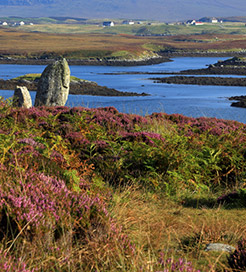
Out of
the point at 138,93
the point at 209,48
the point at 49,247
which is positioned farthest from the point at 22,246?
the point at 209,48

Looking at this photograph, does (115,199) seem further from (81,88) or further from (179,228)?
(81,88)

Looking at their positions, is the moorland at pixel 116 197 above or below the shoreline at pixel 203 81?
above

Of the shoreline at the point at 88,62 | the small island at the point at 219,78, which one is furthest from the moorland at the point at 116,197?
the shoreline at the point at 88,62

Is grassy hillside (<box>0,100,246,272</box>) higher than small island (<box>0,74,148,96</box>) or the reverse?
higher

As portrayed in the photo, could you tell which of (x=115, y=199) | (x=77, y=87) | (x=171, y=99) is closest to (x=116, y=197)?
(x=115, y=199)

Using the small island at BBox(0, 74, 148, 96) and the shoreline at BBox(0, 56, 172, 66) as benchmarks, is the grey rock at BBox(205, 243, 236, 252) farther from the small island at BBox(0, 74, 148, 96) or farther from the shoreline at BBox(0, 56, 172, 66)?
the shoreline at BBox(0, 56, 172, 66)

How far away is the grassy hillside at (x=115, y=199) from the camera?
14.3 ft

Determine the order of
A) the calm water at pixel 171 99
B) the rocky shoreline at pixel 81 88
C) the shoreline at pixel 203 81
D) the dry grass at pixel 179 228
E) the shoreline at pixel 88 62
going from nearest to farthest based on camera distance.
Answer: the dry grass at pixel 179 228, the calm water at pixel 171 99, the rocky shoreline at pixel 81 88, the shoreline at pixel 203 81, the shoreline at pixel 88 62

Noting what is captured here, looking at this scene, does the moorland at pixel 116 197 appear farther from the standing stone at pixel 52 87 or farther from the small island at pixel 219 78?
the small island at pixel 219 78

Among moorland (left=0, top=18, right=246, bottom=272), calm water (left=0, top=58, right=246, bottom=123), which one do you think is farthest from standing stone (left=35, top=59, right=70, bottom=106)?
calm water (left=0, top=58, right=246, bottom=123)

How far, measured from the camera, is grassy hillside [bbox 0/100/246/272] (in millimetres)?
4352

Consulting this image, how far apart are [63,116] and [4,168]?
6351 mm

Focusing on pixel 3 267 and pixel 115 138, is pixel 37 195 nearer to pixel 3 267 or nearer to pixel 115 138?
pixel 3 267

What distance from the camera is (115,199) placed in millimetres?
6266
